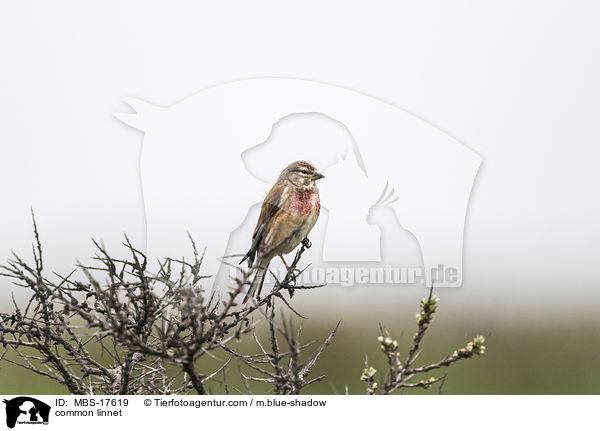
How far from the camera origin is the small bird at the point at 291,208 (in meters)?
4.43

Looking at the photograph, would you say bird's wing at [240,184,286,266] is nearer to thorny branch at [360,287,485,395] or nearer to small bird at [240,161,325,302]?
small bird at [240,161,325,302]

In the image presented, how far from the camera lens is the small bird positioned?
14.5ft

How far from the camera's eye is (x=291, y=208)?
14.8 feet

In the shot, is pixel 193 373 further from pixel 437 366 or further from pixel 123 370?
pixel 437 366

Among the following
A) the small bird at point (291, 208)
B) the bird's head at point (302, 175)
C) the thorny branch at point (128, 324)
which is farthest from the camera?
the bird's head at point (302, 175)

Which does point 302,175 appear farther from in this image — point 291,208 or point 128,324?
point 128,324

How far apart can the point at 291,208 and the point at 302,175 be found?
284 millimetres

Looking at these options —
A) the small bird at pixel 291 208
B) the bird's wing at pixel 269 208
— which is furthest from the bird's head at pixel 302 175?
the bird's wing at pixel 269 208

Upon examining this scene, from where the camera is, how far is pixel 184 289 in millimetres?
2367
